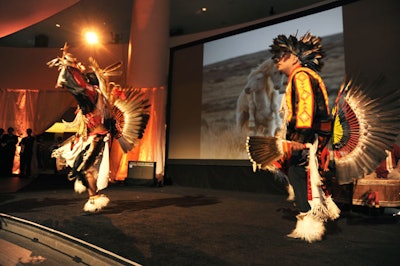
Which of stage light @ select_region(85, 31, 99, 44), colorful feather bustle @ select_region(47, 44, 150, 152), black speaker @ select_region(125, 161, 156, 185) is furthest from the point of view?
stage light @ select_region(85, 31, 99, 44)

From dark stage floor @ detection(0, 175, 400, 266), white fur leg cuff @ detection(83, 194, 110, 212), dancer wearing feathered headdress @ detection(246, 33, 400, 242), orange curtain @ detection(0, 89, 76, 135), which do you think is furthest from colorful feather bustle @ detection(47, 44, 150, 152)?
orange curtain @ detection(0, 89, 76, 135)

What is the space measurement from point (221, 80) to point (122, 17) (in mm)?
5349

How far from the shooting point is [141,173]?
20.4 feet

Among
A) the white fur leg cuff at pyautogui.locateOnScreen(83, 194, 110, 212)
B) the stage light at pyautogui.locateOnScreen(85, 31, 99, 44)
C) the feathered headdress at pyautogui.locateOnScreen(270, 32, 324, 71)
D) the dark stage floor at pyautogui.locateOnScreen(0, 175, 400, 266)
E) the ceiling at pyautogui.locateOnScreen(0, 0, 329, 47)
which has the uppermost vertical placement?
the ceiling at pyautogui.locateOnScreen(0, 0, 329, 47)

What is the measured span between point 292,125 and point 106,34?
1004cm

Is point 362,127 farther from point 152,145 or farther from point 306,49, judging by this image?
point 152,145

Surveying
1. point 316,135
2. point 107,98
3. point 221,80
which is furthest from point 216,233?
point 221,80

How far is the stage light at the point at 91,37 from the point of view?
9.59 metres

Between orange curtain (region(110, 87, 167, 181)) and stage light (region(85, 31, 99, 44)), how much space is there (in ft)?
13.8

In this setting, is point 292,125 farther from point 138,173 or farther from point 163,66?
point 163,66

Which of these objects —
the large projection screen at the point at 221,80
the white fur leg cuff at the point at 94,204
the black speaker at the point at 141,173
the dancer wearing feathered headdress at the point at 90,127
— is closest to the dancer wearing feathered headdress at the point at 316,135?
the dancer wearing feathered headdress at the point at 90,127

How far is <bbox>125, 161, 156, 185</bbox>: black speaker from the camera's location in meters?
6.12

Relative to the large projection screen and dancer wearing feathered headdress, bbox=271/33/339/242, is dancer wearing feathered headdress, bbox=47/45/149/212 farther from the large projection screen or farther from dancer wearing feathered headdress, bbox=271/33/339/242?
the large projection screen

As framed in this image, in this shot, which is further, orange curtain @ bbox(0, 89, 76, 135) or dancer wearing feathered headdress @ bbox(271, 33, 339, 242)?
orange curtain @ bbox(0, 89, 76, 135)
